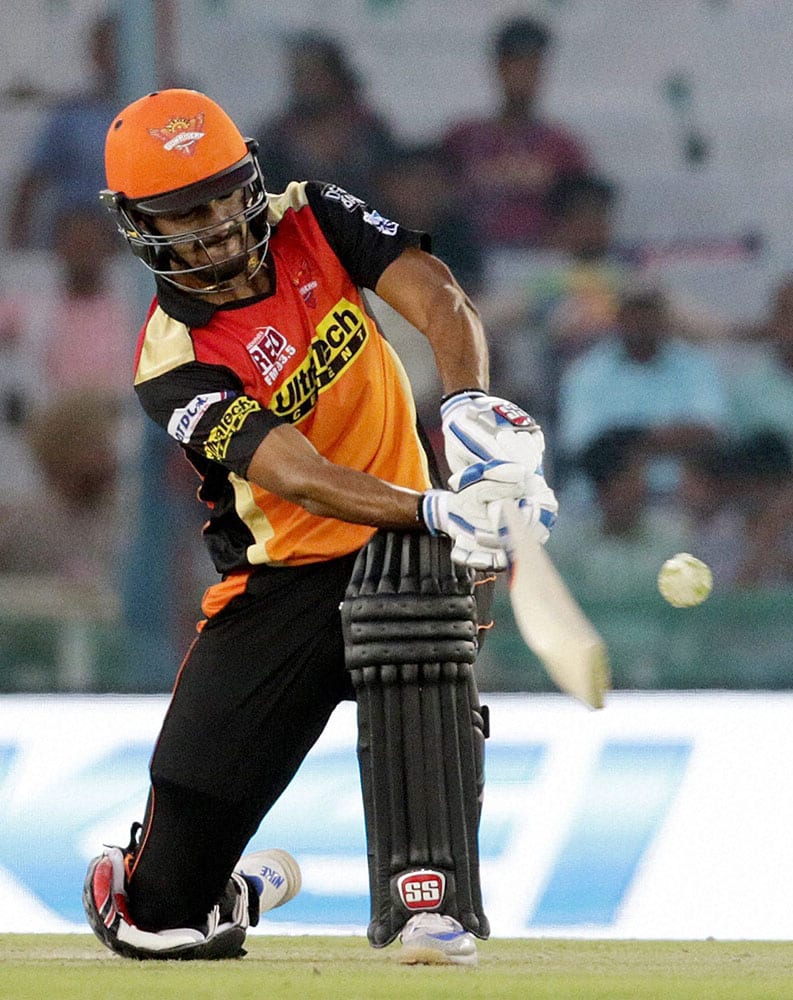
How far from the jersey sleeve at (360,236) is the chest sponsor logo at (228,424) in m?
0.36

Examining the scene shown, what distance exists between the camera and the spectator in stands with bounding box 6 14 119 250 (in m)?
5.61

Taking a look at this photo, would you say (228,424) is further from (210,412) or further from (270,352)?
(270,352)

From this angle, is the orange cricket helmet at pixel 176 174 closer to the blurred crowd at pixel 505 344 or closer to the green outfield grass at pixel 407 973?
the green outfield grass at pixel 407 973

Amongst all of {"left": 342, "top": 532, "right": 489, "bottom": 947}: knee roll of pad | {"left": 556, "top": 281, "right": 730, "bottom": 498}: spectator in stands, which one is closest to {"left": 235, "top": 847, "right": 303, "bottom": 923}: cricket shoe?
{"left": 342, "top": 532, "right": 489, "bottom": 947}: knee roll of pad

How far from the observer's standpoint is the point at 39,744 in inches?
171

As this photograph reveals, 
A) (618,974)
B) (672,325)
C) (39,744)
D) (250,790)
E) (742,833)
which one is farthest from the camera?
(672,325)

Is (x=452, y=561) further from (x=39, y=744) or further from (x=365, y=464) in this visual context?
(x=39, y=744)

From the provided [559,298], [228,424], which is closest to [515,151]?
[559,298]

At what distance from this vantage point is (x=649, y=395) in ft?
18.1

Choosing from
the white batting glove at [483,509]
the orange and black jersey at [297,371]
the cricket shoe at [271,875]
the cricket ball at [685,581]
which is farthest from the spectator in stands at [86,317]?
the white batting glove at [483,509]

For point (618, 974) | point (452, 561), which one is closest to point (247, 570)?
point (452, 561)

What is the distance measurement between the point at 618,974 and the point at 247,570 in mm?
981

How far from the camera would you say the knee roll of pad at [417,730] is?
111 inches

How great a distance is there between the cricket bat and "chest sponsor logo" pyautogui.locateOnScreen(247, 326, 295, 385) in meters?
0.60
